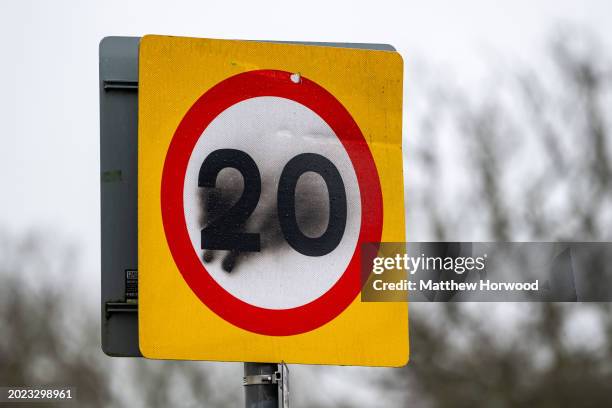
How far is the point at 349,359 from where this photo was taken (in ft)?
6.49

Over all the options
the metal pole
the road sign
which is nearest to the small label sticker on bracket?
the road sign

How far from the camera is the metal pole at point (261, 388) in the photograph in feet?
6.19

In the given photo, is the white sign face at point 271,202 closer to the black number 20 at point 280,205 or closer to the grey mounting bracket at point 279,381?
the black number 20 at point 280,205

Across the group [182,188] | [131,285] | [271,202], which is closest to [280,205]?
[271,202]

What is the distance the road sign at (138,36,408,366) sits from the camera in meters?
1.94

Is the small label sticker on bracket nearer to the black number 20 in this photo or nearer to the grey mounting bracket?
the black number 20

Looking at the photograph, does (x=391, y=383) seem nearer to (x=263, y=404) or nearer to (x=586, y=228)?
(x=586, y=228)

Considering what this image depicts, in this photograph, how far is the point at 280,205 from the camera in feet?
6.53

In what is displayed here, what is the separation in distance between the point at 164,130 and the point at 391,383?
28.3 ft

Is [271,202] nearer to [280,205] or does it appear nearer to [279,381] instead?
[280,205]

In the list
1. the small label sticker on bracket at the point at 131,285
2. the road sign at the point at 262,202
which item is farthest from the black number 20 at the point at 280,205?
the small label sticker on bracket at the point at 131,285

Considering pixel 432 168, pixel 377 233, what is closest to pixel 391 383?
pixel 432 168

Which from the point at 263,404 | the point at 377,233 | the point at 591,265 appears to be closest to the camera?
the point at 263,404

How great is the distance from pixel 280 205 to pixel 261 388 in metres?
0.29
